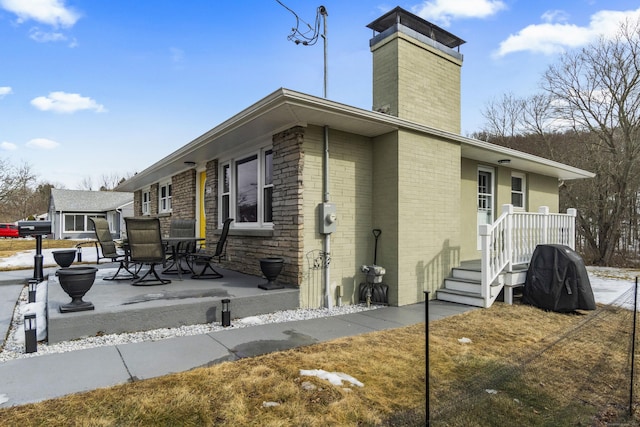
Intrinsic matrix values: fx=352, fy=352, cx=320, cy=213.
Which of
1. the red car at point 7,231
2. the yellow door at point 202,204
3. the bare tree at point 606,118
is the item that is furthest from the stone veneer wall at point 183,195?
the red car at point 7,231

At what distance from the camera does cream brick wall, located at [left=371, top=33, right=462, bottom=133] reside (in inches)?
262

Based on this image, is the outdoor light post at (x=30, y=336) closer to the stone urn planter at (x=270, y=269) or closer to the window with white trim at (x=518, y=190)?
the stone urn planter at (x=270, y=269)

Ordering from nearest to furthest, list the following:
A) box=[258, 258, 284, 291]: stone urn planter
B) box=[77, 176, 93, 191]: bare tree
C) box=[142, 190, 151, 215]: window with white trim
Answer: box=[258, 258, 284, 291]: stone urn planter → box=[142, 190, 151, 215]: window with white trim → box=[77, 176, 93, 191]: bare tree

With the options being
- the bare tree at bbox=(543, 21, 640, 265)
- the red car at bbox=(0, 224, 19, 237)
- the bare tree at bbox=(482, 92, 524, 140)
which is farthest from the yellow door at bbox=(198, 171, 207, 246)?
the red car at bbox=(0, 224, 19, 237)

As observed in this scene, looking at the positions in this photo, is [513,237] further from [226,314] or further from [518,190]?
[226,314]

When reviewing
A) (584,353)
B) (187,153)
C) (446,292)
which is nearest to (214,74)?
(187,153)

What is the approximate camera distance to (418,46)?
22.9 ft

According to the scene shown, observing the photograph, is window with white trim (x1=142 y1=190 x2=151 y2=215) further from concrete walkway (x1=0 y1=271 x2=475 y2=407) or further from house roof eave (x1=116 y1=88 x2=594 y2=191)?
concrete walkway (x1=0 y1=271 x2=475 y2=407)

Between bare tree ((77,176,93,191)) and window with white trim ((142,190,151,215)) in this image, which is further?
bare tree ((77,176,93,191))

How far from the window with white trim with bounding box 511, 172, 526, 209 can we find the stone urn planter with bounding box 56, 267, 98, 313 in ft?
32.0

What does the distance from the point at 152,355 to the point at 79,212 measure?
104 ft

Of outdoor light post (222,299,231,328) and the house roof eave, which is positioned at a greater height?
the house roof eave

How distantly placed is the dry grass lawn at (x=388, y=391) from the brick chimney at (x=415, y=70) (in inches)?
175

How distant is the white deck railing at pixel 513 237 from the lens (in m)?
5.84
